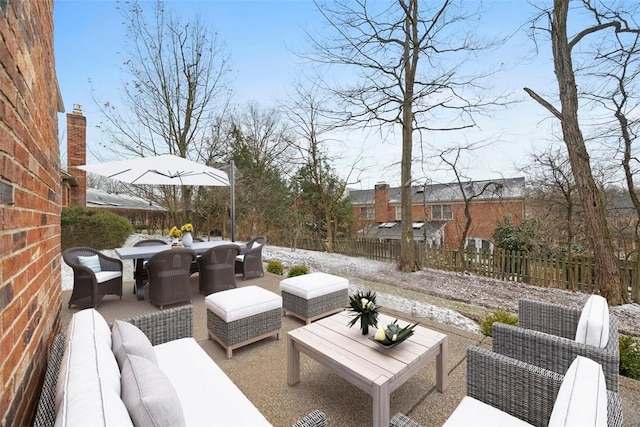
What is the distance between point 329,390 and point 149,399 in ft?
5.78

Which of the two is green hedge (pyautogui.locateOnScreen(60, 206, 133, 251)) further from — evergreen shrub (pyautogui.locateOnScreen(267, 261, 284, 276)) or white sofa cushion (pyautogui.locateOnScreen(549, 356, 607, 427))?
white sofa cushion (pyautogui.locateOnScreen(549, 356, 607, 427))

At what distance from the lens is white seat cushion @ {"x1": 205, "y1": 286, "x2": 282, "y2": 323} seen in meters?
2.97

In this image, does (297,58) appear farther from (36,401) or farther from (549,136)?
(36,401)

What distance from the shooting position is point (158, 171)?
18.8 ft

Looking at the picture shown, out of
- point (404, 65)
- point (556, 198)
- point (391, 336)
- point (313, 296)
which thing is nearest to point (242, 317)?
point (313, 296)

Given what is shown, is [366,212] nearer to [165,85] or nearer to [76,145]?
[165,85]

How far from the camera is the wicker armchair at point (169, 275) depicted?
160 inches

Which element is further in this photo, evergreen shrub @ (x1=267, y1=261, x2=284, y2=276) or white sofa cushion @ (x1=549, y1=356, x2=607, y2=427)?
evergreen shrub @ (x1=267, y1=261, x2=284, y2=276)

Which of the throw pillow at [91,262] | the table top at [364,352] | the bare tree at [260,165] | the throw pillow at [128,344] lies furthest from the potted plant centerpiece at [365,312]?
the bare tree at [260,165]

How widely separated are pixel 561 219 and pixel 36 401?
11.5m

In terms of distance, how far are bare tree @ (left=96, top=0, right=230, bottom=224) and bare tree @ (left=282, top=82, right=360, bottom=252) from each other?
122 inches

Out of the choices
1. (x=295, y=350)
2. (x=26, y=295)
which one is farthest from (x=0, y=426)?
(x=295, y=350)

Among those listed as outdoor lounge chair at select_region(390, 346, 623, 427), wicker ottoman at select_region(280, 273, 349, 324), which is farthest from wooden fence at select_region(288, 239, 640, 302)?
outdoor lounge chair at select_region(390, 346, 623, 427)

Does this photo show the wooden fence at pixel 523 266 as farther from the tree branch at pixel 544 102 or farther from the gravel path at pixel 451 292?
the tree branch at pixel 544 102
